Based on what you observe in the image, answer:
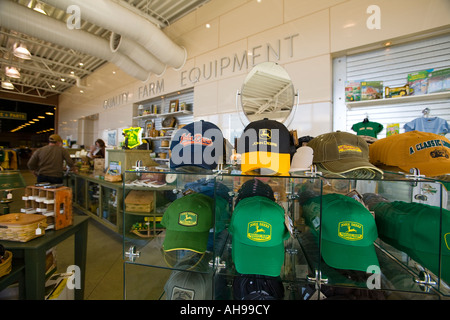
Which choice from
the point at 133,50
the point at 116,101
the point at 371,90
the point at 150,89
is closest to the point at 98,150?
the point at 150,89

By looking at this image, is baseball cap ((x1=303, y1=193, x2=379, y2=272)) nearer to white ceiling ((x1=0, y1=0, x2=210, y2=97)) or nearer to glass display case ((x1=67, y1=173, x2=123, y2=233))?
glass display case ((x1=67, y1=173, x2=123, y2=233))

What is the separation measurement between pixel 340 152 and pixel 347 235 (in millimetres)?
394

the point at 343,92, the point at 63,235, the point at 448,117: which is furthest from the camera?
the point at 343,92

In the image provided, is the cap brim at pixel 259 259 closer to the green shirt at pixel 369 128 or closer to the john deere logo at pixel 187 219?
the john deere logo at pixel 187 219

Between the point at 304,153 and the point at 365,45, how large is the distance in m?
2.63

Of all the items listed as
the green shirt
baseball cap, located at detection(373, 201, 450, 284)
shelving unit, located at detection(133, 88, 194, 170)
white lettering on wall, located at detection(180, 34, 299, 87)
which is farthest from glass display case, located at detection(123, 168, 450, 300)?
shelving unit, located at detection(133, 88, 194, 170)

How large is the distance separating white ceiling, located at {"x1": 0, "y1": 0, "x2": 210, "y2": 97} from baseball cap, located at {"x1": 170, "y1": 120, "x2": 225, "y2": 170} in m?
3.66

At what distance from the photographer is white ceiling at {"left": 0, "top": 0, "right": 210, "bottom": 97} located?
4.39m

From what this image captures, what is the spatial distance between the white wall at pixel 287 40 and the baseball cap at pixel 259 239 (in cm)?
224

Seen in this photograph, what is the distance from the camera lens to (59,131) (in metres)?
11.6

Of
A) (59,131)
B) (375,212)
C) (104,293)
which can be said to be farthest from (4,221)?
(59,131)

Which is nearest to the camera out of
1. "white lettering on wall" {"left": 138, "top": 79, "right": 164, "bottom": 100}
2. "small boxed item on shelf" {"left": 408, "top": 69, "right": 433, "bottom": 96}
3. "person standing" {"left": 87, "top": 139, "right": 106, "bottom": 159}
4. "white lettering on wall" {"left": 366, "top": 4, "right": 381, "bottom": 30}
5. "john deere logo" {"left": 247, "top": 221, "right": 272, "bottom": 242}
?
"john deere logo" {"left": 247, "top": 221, "right": 272, "bottom": 242}

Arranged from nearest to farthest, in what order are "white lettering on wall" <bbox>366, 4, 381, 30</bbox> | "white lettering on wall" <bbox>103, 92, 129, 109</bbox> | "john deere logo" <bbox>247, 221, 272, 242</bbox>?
"john deere logo" <bbox>247, 221, 272, 242</bbox>
"white lettering on wall" <bbox>366, 4, 381, 30</bbox>
"white lettering on wall" <bbox>103, 92, 129, 109</bbox>
